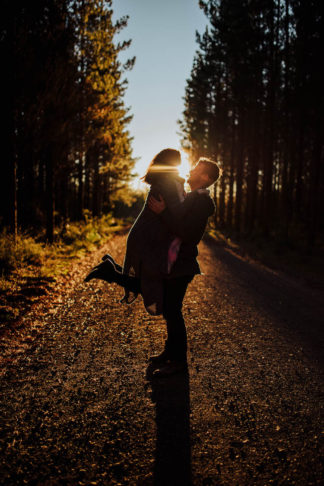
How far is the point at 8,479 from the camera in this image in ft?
6.32

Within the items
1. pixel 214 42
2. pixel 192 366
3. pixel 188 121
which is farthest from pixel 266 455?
pixel 188 121

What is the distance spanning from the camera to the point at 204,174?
10.2 ft

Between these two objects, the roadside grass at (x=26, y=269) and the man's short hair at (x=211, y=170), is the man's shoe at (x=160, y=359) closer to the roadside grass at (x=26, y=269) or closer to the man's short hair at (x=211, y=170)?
the man's short hair at (x=211, y=170)

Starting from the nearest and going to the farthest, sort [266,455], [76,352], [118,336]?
1. [266,455]
2. [76,352]
3. [118,336]

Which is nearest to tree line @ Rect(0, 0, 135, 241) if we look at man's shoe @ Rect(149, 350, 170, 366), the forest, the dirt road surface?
the forest

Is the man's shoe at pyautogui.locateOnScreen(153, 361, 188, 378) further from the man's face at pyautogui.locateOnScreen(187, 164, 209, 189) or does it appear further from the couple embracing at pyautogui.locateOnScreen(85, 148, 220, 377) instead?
the man's face at pyautogui.locateOnScreen(187, 164, 209, 189)

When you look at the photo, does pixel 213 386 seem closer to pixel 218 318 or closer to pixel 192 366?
pixel 192 366

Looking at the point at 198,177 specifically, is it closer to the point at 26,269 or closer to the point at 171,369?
the point at 171,369

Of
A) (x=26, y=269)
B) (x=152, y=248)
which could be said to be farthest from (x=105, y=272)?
(x=26, y=269)

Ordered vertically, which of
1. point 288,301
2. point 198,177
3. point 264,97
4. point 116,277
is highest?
point 264,97

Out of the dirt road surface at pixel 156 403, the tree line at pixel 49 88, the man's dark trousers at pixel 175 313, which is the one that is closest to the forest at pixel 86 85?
the tree line at pixel 49 88

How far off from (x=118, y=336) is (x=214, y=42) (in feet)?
81.9

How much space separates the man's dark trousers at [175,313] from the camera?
10.6ft

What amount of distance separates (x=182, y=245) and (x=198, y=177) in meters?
0.70
